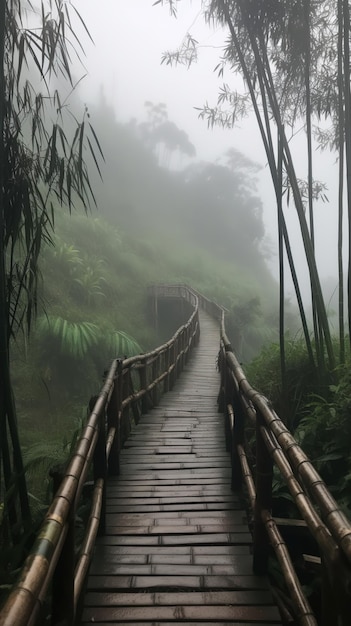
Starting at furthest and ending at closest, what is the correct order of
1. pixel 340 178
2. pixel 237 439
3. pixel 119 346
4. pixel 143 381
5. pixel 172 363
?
1. pixel 119 346
2. pixel 172 363
3. pixel 143 381
4. pixel 340 178
5. pixel 237 439

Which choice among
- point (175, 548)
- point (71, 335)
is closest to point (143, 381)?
point (175, 548)

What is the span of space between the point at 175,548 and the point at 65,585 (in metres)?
0.99

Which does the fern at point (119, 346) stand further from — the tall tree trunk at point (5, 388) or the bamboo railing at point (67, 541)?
the tall tree trunk at point (5, 388)

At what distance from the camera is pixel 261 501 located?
6.43 ft

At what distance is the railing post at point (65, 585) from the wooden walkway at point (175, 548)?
43 centimetres

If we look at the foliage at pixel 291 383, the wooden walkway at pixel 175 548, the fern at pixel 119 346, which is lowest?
the wooden walkway at pixel 175 548

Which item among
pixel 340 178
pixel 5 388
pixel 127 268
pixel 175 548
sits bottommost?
pixel 175 548

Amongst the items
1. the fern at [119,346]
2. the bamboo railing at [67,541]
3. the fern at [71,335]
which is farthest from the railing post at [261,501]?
the fern at [119,346]

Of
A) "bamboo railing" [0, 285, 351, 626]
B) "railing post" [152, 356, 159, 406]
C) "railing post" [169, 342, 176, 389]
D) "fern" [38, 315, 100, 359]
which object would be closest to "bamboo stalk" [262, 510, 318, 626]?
"bamboo railing" [0, 285, 351, 626]

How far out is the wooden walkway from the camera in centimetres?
176

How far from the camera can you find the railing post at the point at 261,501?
1.94 meters

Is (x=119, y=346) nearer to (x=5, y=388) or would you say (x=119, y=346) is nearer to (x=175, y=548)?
(x=5, y=388)

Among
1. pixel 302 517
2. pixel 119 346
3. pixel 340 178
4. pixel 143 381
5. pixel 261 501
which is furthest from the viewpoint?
pixel 119 346

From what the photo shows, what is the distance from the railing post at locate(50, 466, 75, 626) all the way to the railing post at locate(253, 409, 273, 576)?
87cm
